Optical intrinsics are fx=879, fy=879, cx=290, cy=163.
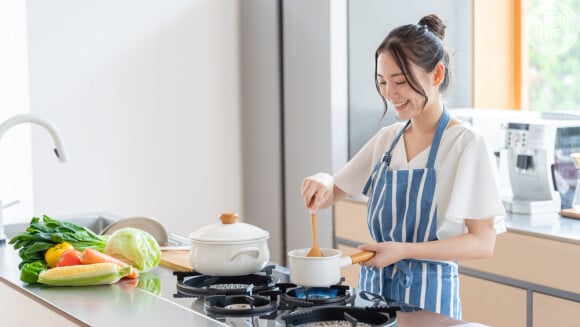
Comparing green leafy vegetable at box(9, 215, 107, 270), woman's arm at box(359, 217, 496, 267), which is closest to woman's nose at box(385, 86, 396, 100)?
woman's arm at box(359, 217, 496, 267)

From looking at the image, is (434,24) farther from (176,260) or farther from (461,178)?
(176,260)

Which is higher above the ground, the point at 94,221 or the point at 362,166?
the point at 362,166

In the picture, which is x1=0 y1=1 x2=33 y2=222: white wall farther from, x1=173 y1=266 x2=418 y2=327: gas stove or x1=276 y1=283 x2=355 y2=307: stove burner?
x1=276 y1=283 x2=355 y2=307: stove burner

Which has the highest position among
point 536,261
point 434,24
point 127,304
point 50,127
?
point 434,24

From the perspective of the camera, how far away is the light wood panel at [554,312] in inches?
115

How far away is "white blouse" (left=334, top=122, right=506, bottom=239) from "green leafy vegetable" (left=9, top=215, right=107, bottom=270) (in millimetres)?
821

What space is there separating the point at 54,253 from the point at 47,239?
0.20ft

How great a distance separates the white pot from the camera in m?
2.00

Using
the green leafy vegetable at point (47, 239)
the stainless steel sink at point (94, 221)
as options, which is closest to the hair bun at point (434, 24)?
the green leafy vegetable at point (47, 239)

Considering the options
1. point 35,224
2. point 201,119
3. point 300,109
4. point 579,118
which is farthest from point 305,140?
point 35,224

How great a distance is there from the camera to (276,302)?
1.82 m

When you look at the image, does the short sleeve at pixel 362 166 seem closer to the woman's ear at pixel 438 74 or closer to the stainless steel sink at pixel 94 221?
the woman's ear at pixel 438 74

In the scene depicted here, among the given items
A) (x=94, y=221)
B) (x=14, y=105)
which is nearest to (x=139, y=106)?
(x=14, y=105)

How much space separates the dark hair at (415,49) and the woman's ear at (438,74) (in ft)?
0.03
